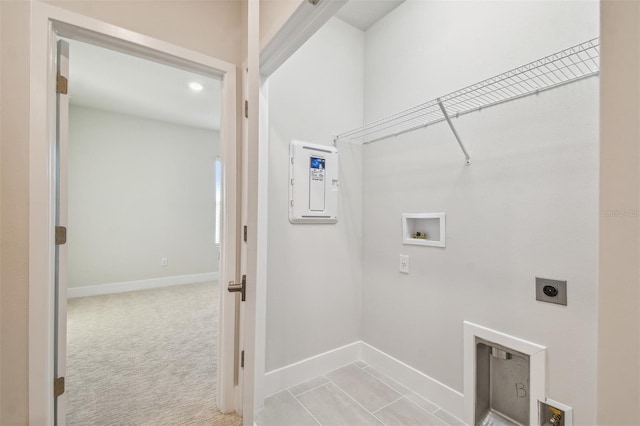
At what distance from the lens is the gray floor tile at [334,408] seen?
1588mm

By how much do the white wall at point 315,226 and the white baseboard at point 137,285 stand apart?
3.61 m

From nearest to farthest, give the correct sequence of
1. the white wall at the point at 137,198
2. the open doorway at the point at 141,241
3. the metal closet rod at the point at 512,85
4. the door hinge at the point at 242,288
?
the door hinge at the point at 242,288 < the metal closet rod at the point at 512,85 < the open doorway at the point at 141,241 < the white wall at the point at 137,198

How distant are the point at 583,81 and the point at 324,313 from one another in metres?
1.97

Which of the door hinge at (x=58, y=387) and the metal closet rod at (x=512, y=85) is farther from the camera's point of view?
the door hinge at (x=58, y=387)

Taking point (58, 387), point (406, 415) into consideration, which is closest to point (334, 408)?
point (406, 415)

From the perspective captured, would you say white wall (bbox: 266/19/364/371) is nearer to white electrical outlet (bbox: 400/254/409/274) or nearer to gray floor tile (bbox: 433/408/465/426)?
white electrical outlet (bbox: 400/254/409/274)

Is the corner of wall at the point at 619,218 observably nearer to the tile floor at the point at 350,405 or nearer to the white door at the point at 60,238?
the tile floor at the point at 350,405

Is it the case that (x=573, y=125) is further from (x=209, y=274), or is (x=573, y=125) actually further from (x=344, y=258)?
(x=209, y=274)

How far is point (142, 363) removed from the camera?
90.0 inches

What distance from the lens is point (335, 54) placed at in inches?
85.0

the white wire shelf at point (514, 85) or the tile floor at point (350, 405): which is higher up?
the white wire shelf at point (514, 85)

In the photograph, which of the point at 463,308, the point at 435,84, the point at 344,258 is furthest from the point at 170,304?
the point at 435,84

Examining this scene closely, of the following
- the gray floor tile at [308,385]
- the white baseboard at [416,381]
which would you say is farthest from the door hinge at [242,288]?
the white baseboard at [416,381]

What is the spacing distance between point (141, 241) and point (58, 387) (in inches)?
139
